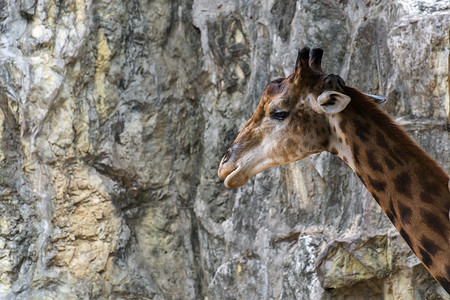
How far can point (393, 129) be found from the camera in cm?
300

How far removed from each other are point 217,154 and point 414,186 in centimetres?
361

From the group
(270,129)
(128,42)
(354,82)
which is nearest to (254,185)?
(354,82)

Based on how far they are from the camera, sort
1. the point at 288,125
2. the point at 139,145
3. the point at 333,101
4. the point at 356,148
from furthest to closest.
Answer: the point at 139,145, the point at 288,125, the point at 356,148, the point at 333,101

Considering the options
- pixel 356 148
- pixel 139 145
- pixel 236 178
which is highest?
pixel 139 145

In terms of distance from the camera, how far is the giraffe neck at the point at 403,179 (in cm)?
290

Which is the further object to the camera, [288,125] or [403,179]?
[288,125]

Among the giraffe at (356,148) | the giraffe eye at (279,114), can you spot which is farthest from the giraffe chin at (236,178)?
the giraffe eye at (279,114)

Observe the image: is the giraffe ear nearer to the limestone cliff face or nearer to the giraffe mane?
the giraffe mane

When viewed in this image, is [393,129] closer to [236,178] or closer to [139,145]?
[236,178]

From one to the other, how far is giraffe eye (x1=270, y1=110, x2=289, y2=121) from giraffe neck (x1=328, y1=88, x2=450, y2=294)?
0.80 ft

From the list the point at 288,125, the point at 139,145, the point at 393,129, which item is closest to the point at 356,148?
the point at 393,129

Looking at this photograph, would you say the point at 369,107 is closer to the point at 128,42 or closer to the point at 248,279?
the point at 248,279

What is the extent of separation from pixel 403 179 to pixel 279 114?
0.68m

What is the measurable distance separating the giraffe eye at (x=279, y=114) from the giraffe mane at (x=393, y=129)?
33cm
